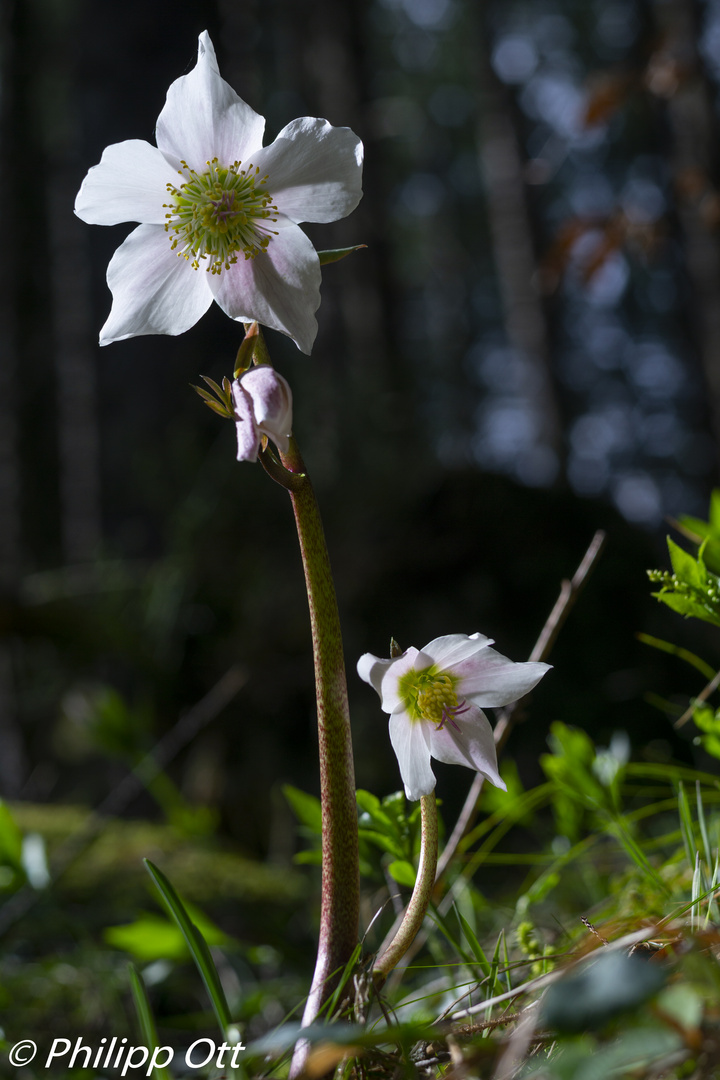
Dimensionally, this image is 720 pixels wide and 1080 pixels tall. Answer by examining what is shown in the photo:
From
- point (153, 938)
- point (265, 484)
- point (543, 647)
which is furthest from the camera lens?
point (265, 484)

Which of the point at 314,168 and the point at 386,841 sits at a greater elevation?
the point at 314,168

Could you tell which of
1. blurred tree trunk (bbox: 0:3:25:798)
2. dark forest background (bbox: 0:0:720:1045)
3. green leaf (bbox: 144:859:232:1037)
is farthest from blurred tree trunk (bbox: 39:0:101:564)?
green leaf (bbox: 144:859:232:1037)

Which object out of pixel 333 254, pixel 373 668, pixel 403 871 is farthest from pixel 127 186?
pixel 403 871

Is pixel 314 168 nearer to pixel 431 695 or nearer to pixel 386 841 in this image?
pixel 431 695

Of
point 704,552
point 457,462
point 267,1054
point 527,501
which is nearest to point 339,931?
point 267,1054

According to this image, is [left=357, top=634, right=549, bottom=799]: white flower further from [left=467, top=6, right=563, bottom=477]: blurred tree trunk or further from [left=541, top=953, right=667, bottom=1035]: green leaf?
[left=467, top=6, right=563, bottom=477]: blurred tree trunk

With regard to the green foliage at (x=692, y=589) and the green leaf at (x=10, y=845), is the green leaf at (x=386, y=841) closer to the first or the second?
the green foliage at (x=692, y=589)
